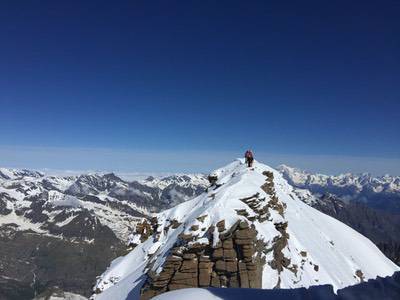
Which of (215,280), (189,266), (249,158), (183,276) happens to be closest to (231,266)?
(215,280)

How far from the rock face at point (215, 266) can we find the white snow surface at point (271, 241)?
2156 millimetres

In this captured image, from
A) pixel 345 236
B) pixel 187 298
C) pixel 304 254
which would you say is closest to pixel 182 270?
pixel 304 254

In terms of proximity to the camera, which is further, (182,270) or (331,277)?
(331,277)

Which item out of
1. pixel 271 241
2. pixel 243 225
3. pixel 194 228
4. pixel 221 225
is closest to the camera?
pixel 243 225

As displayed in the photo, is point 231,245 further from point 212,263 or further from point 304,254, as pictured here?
point 304,254

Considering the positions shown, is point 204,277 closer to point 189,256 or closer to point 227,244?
point 189,256

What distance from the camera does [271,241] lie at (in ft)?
229

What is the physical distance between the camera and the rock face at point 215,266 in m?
60.2

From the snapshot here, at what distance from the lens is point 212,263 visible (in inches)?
2419

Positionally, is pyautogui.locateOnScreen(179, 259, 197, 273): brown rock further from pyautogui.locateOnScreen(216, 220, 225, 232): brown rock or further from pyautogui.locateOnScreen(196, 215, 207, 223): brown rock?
pyautogui.locateOnScreen(196, 215, 207, 223): brown rock

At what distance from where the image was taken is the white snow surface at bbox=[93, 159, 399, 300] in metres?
68.7

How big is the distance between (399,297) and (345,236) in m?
104

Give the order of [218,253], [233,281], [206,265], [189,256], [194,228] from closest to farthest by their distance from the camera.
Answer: [233,281], [206,265], [218,253], [189,256], [194,228]

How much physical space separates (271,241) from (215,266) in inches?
528
